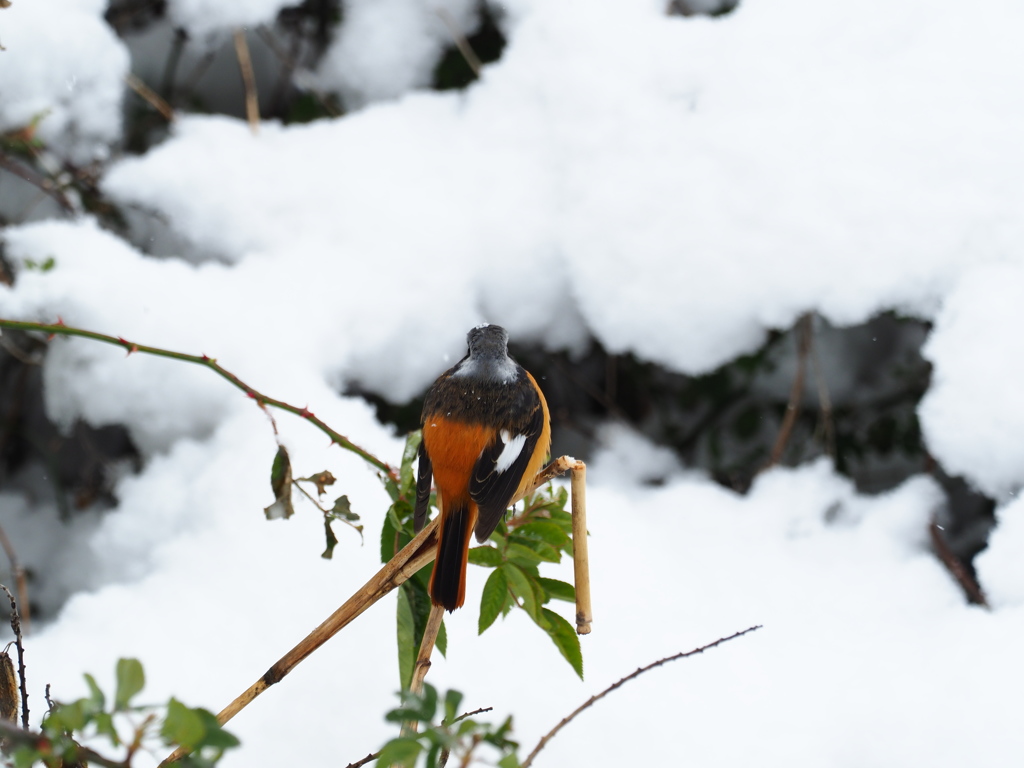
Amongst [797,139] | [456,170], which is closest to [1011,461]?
[797,139]

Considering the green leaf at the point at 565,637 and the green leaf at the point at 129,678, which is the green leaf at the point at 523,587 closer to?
the green leaf at the point at 565,637

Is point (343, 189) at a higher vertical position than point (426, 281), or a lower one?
higher

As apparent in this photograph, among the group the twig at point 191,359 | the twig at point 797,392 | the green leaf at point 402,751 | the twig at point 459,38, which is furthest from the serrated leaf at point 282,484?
the twig at point 459,38

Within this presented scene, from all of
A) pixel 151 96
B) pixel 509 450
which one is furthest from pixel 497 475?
pixel 151 96

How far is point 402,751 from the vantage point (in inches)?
26.7

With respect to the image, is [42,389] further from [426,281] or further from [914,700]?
[914,700]

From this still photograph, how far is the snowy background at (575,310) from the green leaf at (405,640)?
1.03ft

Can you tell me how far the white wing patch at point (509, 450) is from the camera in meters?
1.49

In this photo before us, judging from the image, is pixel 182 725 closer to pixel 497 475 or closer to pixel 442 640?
pixel 442 640

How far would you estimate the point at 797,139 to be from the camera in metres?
2.14

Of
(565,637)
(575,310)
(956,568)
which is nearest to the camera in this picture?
→ (565,637)

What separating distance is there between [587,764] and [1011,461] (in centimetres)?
108

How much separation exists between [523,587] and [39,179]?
209cm

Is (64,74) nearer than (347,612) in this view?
No
